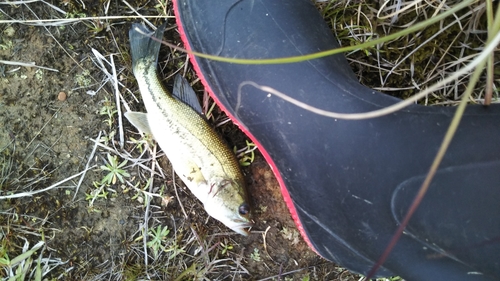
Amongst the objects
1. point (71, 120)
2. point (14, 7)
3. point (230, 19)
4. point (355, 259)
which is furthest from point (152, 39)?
point (355, 259)

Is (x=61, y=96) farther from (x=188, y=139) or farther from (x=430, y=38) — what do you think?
(x=430, y=38)

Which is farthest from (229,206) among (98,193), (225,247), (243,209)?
(98,193)

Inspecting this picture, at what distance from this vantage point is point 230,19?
1882 millimetres

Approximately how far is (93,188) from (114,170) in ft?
0.51

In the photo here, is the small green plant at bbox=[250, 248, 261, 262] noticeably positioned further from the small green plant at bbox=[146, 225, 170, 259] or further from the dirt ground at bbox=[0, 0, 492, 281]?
the small green plant at bbox=[146, 225, 170, 259]

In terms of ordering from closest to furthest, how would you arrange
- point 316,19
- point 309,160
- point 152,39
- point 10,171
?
1. point 309,160
2. point 316,19
3. point 152,39
4. point 10,171

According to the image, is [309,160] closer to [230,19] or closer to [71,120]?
[230,19]

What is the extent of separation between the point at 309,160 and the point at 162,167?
873mm

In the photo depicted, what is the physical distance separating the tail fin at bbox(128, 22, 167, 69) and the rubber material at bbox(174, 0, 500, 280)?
18cm

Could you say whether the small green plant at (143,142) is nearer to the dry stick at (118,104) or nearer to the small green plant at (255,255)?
the dry stick at (118,104)

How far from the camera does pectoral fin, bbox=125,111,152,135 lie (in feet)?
7.00

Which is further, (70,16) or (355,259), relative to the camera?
(70,16)

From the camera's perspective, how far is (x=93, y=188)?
229 centimetres

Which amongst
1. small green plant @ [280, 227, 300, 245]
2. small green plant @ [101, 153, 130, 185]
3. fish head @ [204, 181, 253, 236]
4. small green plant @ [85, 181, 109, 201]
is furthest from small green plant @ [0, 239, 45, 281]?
small green plant @ [280, 227, 300, 245]
